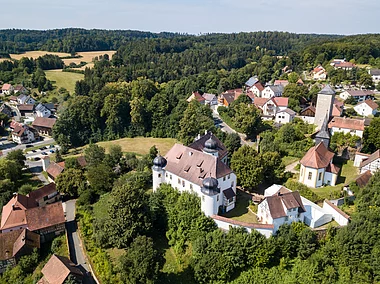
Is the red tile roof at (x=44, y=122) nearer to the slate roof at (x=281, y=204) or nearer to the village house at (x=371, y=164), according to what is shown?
the slate roof at (x=281, y=204)

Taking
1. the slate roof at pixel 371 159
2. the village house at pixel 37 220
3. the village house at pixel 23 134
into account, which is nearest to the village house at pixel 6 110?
the village house at pixel 23 134

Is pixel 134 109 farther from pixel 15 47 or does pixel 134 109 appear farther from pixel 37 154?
pixel 15 47

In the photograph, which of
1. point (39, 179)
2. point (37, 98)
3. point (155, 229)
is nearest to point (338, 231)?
point (155, 229)

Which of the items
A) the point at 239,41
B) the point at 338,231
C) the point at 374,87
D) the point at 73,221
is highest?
the point at 239,41

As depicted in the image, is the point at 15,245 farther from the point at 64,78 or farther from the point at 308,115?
the point at 64,78

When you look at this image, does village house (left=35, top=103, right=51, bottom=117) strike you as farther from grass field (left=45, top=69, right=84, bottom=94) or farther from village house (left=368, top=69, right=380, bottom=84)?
village house (left=368, top=69, right=380, bottom=84)

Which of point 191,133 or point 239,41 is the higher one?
point 239,41
